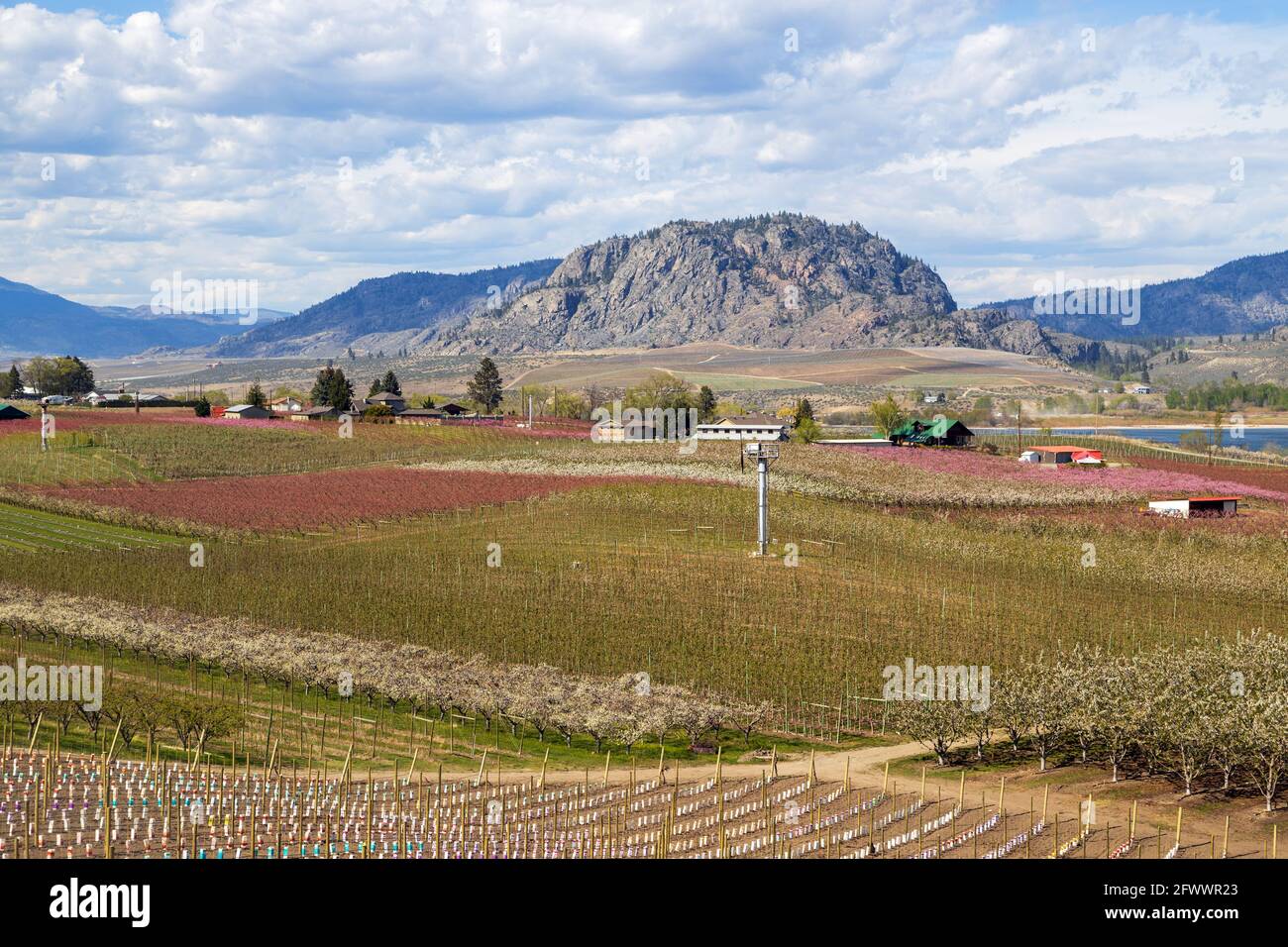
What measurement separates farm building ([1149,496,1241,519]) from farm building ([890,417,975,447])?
52946mm

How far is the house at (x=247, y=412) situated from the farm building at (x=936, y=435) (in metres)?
78.3

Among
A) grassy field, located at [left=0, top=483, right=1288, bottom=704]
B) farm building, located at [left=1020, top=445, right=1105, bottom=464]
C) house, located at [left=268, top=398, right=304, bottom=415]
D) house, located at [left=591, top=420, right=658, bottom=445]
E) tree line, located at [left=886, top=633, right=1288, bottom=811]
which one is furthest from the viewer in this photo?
house, located at [left=268, top=398, right=304, bottom=415]

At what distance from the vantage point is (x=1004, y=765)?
135 ft

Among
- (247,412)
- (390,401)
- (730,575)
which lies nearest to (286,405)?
(390,401)

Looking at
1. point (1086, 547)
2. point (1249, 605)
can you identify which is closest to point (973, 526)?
point (1086, 547)

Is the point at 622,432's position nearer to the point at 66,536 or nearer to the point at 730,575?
the point at 66,536

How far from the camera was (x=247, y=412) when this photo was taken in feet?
540

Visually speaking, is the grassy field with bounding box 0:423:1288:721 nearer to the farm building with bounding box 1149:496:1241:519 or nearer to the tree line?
the farm building with bounding box 1149:496:1241:519

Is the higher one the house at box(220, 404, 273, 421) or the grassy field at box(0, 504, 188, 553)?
the house at box(220, 404, 273, 421)

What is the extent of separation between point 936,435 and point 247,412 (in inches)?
3338

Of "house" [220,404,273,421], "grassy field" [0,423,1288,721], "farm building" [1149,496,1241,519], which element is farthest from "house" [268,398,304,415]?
"farm building" [1149,496,1241,519]

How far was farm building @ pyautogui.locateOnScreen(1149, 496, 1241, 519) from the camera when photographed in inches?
3834

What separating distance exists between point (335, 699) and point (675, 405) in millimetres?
135852
